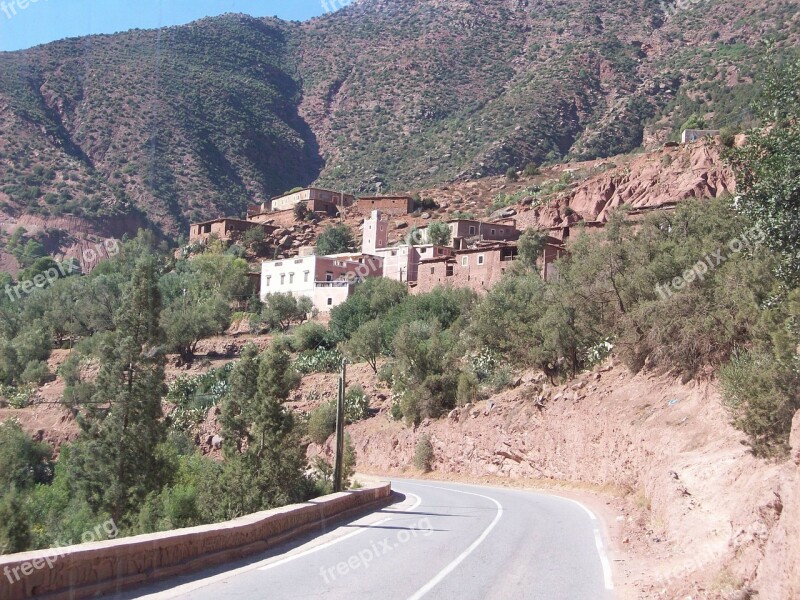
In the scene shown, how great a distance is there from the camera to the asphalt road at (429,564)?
33.1 feet

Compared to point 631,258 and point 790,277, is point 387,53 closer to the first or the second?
point 631,258

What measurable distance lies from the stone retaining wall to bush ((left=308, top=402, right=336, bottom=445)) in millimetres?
33623

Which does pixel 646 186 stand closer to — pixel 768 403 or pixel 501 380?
pixel 501 380

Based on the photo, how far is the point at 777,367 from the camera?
15.4 meters

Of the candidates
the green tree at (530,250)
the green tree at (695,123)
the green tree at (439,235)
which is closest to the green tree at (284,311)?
the green tree at (439,235)

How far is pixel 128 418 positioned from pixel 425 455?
16.9 metres

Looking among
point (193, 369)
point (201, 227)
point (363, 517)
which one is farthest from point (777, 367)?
point (201, 227)

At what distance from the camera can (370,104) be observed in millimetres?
168875

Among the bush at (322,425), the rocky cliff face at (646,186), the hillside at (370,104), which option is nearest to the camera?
the bush at (322,425)

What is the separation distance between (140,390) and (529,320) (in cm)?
2001

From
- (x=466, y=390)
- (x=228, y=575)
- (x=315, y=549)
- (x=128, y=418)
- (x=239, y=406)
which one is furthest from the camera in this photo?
(x=466, y=390)

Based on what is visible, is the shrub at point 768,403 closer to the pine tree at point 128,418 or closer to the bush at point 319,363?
the pine tree at point 128,418

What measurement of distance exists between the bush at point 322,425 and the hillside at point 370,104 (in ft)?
194

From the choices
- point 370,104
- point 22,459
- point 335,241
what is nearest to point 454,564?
point 22,459
